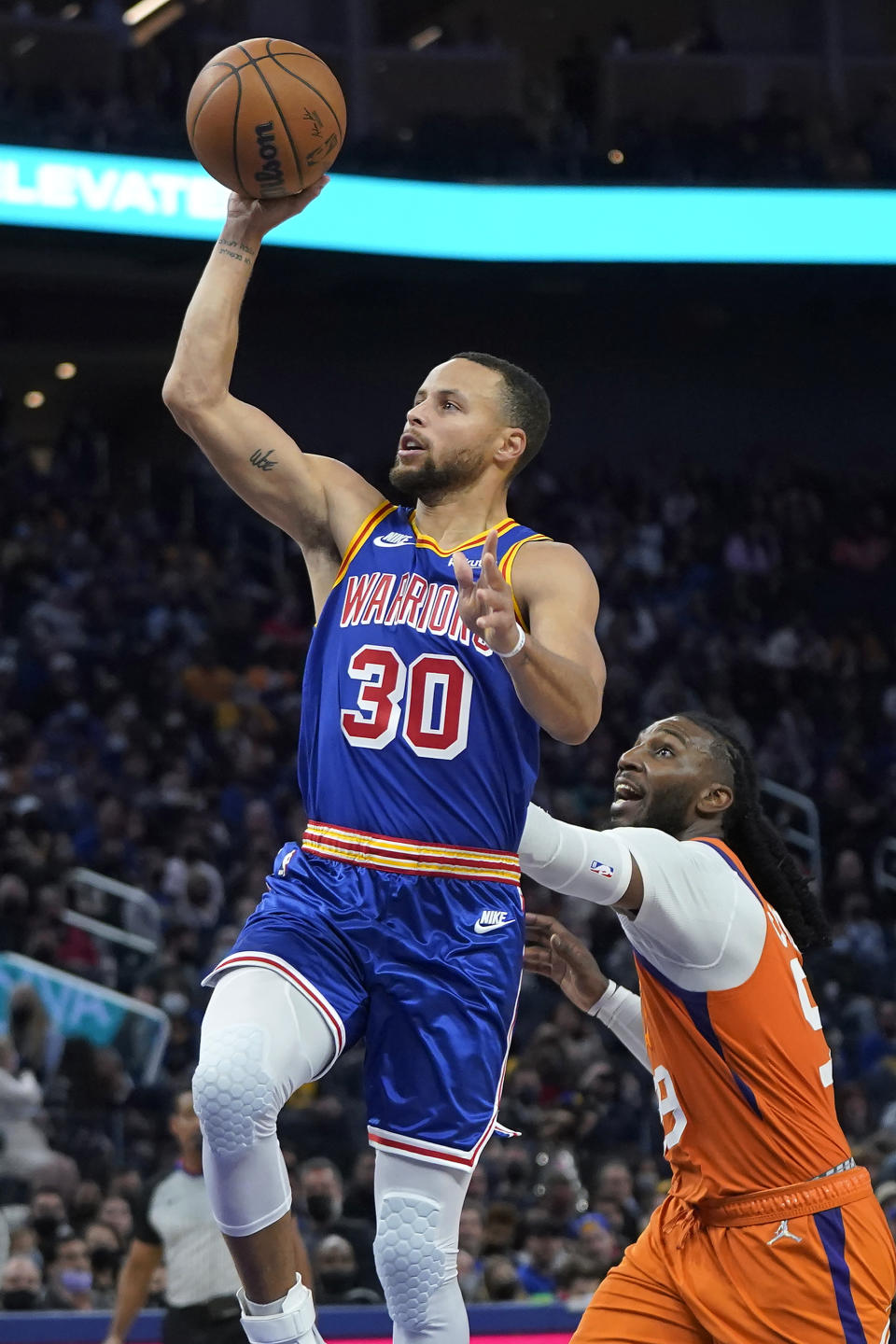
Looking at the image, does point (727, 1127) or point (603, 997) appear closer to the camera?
point (727, 1127)

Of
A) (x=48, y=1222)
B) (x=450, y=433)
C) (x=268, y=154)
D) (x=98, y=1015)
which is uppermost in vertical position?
(x=268, y=154)

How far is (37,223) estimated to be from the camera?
1457cm

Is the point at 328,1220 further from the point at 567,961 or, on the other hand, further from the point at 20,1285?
the point at 567,961

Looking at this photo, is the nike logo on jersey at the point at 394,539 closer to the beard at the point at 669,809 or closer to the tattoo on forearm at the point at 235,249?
the tattoo on forearm at the point at 235,249

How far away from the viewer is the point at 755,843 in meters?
4.41

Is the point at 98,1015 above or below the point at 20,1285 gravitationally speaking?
above

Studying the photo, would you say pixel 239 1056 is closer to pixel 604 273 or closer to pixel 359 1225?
pixel 359 1225

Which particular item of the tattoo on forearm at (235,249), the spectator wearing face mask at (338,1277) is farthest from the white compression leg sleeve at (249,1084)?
the spectator wearing face mask at (338,1277)

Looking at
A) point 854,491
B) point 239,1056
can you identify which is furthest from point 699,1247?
point 854,491

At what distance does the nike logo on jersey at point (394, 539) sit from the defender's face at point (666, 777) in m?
0.78

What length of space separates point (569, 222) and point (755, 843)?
13.3 meters

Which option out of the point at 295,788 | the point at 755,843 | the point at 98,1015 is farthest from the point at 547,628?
the point at 295,788

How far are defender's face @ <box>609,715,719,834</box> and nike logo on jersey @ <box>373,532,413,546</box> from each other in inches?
30.6

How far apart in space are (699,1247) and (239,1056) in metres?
1.31
